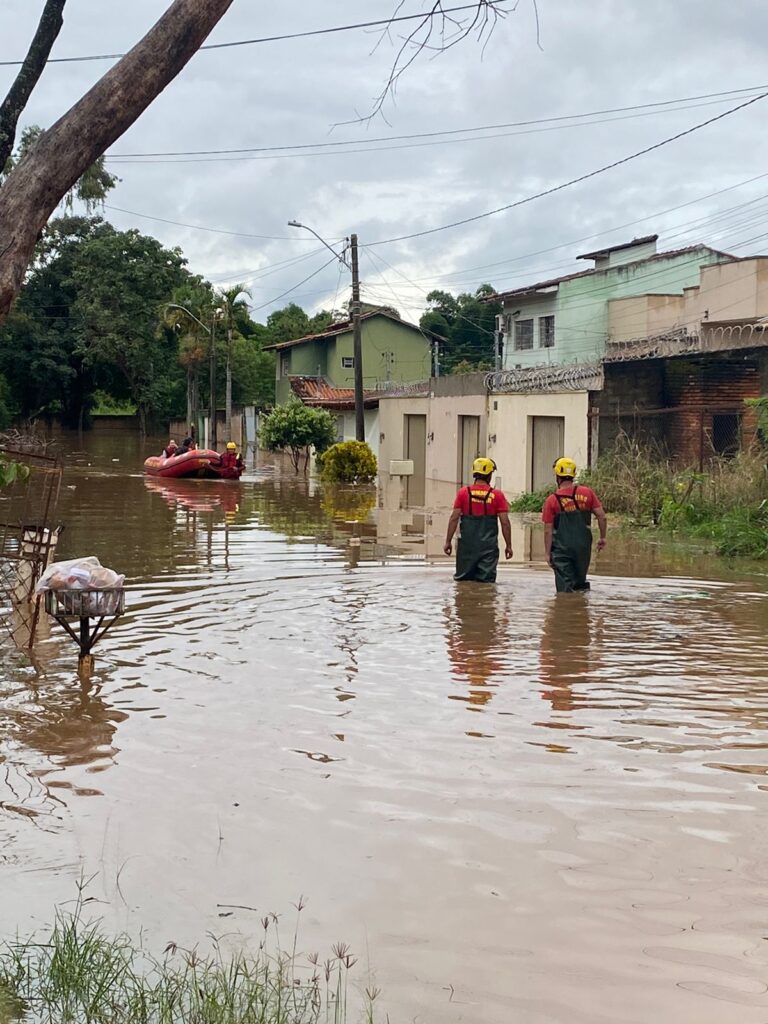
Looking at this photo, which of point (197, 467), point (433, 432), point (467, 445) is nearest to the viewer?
point (467, 445)

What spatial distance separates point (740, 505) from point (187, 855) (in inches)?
579

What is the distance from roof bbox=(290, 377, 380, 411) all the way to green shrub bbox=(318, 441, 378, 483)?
10620 mm

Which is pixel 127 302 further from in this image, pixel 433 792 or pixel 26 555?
pixel 433 792

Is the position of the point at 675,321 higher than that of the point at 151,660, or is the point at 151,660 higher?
the point at 675,321

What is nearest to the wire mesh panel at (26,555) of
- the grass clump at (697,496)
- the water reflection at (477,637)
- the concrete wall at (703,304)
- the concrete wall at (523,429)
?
the water reflection at (477,637)

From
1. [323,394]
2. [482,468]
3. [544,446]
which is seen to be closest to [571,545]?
[482,468]

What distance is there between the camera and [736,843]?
5.77 meters

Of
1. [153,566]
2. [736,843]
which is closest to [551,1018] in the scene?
[736,843]

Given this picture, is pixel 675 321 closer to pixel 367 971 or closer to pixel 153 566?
pixel 153 566

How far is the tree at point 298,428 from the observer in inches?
1699

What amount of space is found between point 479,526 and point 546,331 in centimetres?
3015

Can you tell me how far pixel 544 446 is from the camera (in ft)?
97.7

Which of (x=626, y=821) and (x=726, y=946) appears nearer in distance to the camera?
(x=726, y=946)

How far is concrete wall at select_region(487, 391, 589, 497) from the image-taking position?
27.4 meters
